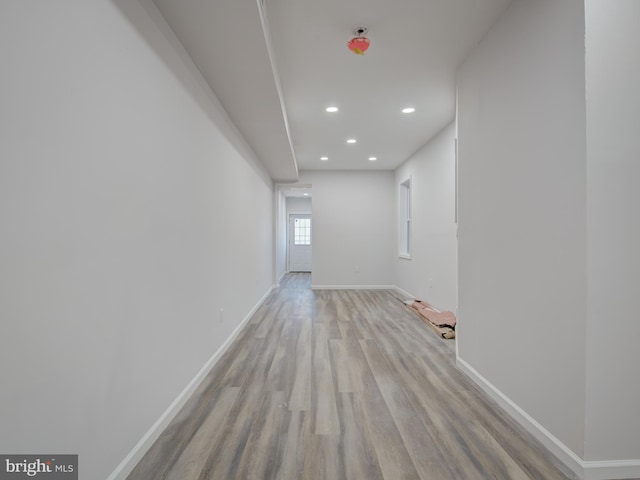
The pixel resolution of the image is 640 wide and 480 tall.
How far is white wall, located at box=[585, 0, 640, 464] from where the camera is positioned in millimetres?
1372

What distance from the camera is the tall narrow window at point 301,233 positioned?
34.3ft

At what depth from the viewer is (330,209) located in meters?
6.70

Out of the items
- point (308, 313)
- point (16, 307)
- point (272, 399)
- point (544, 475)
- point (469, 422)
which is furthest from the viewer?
point (308, 313)

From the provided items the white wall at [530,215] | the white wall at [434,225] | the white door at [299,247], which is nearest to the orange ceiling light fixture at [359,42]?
the white wall at [530,215]

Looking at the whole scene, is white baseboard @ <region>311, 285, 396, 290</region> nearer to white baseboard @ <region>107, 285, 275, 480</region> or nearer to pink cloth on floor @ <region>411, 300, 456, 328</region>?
pink cloth on floor @ <region>411, 300, 456, 328</region>

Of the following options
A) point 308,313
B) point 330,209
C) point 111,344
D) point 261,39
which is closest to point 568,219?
point 261,39

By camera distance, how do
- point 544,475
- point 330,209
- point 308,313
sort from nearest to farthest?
point 544,475 → point 308,313 → point 330,209

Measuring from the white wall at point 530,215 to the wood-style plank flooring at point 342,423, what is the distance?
10.7 inches

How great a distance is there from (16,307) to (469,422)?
6.98ft

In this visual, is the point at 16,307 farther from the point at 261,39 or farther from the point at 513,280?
the point at 513,280

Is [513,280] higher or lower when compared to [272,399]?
higher

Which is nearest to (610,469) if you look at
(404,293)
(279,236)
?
(404,293)

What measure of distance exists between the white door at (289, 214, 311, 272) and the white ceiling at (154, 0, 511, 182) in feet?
20.8

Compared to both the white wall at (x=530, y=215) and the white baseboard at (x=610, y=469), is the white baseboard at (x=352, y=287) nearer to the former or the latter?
the white wall at (x=530, y=215)
